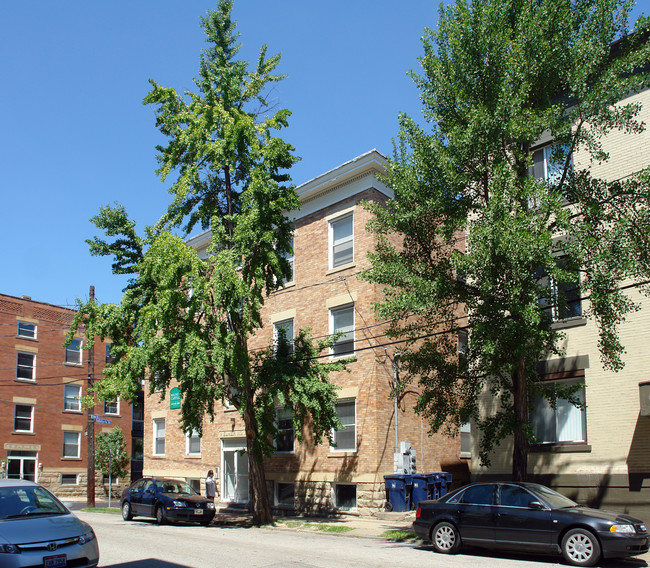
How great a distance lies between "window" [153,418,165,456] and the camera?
32.7 m

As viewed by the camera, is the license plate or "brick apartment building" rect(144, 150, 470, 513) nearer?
the license plate

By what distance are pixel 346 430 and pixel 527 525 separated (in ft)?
37.0

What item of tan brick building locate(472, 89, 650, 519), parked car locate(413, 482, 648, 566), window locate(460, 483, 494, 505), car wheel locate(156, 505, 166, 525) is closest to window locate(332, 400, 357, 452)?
car wheel locate(156, 505, 166, 525)

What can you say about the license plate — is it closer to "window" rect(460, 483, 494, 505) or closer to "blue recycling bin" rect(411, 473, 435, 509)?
→ "window" rect(460, 483, 494, 505)

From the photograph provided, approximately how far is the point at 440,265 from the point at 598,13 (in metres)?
6.16

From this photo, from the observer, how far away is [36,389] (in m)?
43.9

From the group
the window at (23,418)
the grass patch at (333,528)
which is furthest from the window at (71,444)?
the grass patch at (333,528)

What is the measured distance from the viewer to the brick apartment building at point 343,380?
22.1 m

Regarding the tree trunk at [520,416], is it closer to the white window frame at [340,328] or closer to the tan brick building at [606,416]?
the tan brick building at [606,416]

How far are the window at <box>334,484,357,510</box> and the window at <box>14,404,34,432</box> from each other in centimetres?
2830

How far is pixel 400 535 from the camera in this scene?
16.1m

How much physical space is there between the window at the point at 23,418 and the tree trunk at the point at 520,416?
3750 cm

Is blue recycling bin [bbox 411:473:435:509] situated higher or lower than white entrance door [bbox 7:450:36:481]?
higher

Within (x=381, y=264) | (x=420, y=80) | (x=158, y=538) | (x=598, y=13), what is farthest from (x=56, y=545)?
(x=598, y=13)
